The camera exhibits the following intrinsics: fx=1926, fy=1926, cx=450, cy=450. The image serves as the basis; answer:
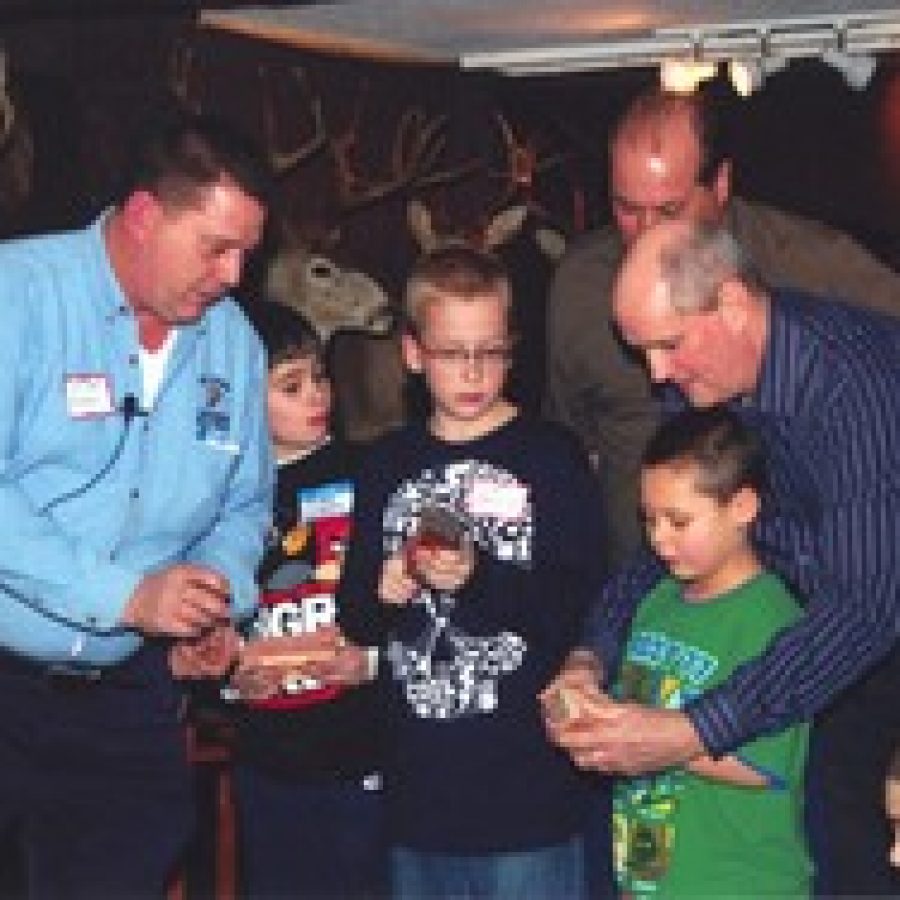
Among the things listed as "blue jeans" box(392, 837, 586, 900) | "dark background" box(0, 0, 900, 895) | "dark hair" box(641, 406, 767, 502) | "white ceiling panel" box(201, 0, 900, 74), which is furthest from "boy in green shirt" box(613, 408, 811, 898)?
"white ceiling panel" box(201, 0, 900, 74)

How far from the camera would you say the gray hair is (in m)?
2.96

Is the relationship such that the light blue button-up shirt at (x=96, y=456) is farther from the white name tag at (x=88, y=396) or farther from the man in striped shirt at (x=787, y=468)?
the man in striped shirt at (x=787, y=468)

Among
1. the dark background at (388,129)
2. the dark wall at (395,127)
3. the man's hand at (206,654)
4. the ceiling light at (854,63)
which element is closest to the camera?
the man's hand at (206,654)

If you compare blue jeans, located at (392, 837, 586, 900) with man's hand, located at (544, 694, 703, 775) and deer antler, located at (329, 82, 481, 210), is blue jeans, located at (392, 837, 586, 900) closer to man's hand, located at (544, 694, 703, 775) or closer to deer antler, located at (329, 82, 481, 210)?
man's hand, located at (544, 694, 703, 775)

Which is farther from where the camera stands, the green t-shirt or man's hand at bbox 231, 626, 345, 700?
man's hand at bbox 231, 626, 345, 700

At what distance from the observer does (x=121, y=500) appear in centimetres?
337

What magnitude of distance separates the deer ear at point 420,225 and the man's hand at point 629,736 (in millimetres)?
6301

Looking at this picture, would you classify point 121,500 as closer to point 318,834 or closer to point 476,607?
point 476,607

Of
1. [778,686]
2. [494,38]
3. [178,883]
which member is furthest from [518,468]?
[494,38]

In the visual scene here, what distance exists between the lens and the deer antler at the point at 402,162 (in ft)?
28.2

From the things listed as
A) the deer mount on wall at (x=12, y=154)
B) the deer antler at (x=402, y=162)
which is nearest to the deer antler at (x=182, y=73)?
the deer mount on wall at (x=12, y=154)

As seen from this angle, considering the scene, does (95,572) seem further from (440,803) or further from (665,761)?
(665,761)

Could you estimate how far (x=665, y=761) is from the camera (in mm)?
2965

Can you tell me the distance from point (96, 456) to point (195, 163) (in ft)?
1.75
